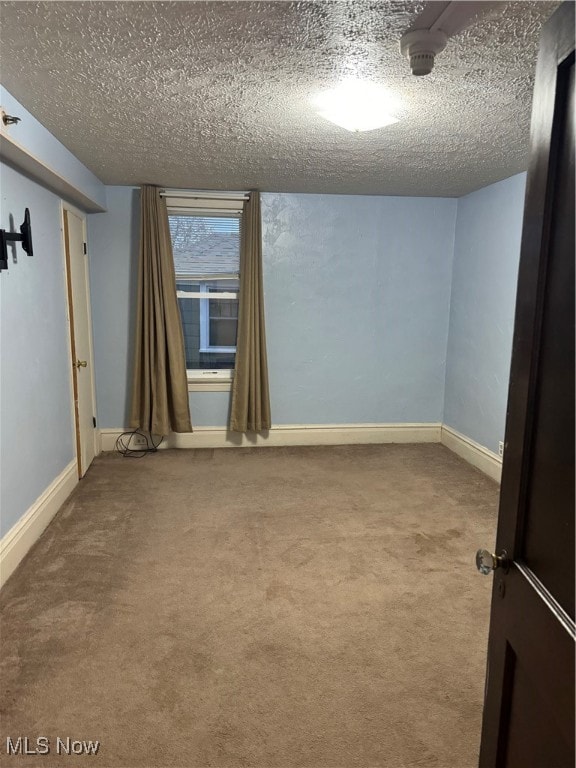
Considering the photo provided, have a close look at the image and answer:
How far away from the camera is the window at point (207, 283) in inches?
173

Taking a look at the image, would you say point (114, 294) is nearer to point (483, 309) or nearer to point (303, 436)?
point (303, 436)

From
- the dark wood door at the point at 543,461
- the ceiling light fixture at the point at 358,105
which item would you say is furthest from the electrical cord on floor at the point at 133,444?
the dark wood door at the point at 543,461

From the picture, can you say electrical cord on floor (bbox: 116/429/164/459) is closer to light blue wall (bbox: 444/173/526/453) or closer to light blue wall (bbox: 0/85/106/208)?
light blue wall (bbox: 0/85/106/208)

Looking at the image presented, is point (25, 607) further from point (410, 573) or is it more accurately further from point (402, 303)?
point (402, 303)

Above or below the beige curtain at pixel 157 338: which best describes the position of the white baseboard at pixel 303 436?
below

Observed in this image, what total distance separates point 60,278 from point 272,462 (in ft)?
7.47

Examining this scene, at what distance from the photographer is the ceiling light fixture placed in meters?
2.11

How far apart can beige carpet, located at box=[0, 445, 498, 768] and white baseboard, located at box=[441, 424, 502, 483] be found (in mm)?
316

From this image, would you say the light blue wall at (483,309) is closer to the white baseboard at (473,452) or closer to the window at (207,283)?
the white baseboard at (473,452)

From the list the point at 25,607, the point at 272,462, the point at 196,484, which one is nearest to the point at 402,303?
the point at 272,462

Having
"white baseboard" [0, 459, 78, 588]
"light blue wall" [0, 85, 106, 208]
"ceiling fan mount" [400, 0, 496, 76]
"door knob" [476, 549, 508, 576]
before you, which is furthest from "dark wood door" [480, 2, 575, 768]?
"white baseboard" [0, 459, 78, 588]

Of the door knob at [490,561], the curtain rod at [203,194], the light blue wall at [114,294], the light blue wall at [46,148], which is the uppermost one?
the curtain rod at [203,194]

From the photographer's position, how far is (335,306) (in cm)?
464

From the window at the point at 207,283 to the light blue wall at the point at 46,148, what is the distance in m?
0.87
